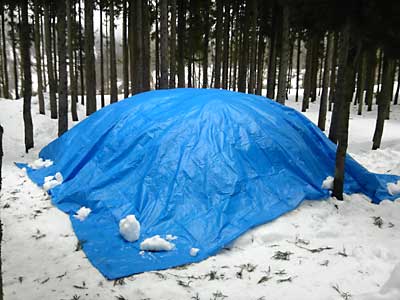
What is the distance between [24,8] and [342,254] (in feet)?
31.5

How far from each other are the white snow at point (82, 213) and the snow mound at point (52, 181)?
1385mm

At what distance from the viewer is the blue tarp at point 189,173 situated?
13.8 ft

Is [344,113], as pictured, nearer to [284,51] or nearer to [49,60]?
[284,51]

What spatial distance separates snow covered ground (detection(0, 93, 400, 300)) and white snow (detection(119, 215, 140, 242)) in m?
0.56

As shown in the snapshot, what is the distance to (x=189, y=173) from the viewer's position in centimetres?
494

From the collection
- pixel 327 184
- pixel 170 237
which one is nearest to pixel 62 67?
pixel 170 237

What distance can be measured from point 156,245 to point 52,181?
323cm

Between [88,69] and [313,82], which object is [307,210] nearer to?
[88,69]

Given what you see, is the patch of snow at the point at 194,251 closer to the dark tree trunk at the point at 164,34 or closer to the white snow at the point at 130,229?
the white snow at the point at 130,229

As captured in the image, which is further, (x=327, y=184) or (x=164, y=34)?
(x=164, y=34)

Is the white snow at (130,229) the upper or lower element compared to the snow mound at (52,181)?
upper

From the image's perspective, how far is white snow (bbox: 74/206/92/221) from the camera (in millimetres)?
4834

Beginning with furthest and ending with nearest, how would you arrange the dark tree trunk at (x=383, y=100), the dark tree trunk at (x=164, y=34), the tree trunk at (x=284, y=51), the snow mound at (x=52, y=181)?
the tree trunk at (x=284, y=51), the dark tree trunk at (x=164, y=34), the dark tree trunk at (x=383, y=100), the snow mound at (x=52, y=181)

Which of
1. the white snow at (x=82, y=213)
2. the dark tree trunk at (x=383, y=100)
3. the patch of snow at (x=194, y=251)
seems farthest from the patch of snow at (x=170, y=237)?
the dark tree trunk at (x=383, y=100)
